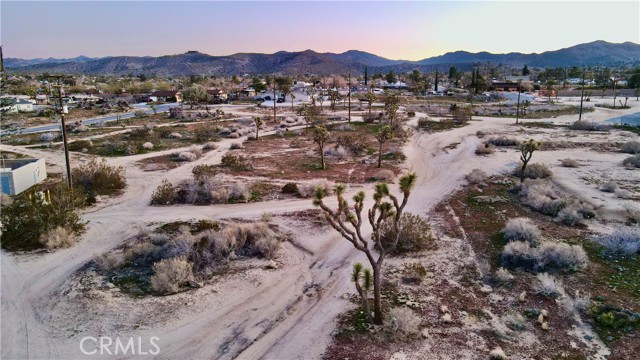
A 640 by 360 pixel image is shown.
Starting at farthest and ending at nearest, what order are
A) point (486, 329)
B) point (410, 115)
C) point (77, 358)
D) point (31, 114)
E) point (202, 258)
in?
point (31, 114) → point (410, 115) → point (202, 258) → point (486, 329) → point (77, 358)

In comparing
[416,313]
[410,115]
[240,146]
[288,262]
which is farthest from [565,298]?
[410,115]

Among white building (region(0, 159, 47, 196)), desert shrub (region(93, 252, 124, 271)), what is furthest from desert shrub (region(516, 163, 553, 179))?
white building (region(0, 159, 47, 196))

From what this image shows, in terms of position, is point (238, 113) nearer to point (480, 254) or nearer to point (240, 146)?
point (240, 146)

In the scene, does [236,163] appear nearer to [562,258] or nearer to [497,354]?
[562,258]

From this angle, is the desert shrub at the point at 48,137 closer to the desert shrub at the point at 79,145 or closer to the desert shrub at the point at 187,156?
the desert shrub at the point at 79,145

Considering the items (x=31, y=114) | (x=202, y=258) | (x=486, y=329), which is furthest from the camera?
(x=31, y=114)

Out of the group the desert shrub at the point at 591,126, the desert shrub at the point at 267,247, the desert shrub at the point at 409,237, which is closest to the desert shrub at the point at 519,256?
the desert shrub at the point at 409,237
